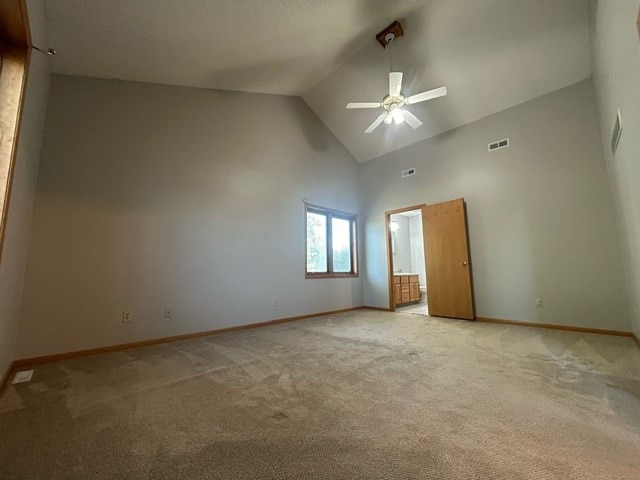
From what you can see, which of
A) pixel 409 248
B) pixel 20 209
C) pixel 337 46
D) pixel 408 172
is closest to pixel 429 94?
pixel 337 46

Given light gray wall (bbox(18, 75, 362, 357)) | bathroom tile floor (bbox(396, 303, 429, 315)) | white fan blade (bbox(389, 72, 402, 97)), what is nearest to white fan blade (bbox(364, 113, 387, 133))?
white fan blade (bbox(389, 72, 402, 97))

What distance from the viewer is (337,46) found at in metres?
3.35

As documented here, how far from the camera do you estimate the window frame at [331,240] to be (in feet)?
15.1

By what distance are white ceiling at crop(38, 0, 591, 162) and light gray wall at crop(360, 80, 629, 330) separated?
38 cm

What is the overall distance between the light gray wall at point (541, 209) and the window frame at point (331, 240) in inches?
67.7

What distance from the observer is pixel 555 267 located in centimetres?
346

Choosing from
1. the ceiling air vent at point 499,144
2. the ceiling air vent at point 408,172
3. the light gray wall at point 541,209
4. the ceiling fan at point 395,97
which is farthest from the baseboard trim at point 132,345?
the ceiling air vent at point 499,144

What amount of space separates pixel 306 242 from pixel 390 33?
10.5 feet

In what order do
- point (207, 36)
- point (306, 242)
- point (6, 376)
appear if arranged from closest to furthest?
point (6, 376) → point (207, 36) → point (306, 242)

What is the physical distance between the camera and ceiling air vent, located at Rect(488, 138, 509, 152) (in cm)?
397

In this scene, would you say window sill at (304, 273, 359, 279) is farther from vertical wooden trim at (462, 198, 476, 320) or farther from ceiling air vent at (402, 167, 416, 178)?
ceiling air vent at (402, 167, 416, 178)

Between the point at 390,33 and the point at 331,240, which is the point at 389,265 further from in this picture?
the point at 390,33

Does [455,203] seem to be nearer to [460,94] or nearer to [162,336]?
[460,94]

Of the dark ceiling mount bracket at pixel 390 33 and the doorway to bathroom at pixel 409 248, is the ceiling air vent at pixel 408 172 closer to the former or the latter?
the doorway to bathroom at pixel 409 248
